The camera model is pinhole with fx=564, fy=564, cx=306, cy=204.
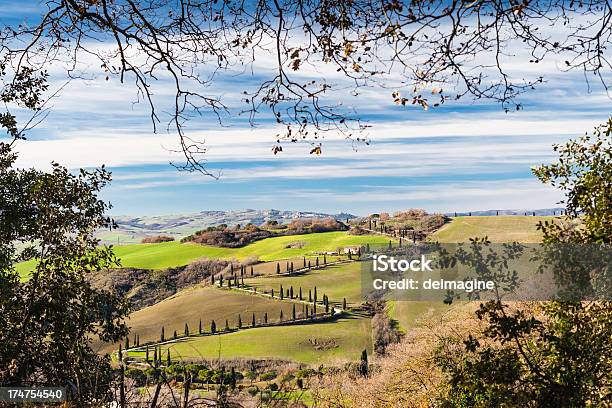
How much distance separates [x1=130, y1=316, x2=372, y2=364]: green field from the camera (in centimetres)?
6281

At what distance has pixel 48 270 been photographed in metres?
10.1

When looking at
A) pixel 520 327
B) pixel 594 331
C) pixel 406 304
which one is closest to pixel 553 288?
pixel 594 331

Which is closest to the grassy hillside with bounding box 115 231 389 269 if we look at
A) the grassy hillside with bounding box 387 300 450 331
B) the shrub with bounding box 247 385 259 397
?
the grassy hillside with bounding box 387 300 450 331

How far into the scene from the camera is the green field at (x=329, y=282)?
280ft

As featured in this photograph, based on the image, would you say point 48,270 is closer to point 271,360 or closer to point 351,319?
point 271,360

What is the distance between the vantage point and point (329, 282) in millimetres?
89875

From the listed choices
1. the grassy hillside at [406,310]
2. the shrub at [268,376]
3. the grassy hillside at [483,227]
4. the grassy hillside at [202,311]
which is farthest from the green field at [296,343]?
the grassy hillside at [483,227]

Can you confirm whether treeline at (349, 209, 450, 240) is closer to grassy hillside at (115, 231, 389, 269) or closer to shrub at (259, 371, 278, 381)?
grassy hillside at (115, 231, 389, 269)

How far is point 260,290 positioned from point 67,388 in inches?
3175

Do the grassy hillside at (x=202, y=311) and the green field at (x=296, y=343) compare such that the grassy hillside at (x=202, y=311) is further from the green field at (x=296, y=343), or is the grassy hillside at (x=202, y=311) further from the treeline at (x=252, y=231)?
the treeline at (x=252, y=231)

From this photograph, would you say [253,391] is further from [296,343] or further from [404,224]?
[404,224]

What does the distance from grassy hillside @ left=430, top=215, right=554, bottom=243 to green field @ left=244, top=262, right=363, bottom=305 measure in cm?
1456

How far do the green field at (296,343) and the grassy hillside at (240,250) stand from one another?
1289 inches

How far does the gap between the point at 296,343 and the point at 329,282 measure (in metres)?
24.0
